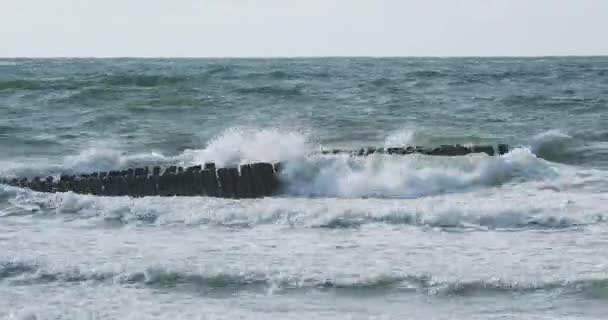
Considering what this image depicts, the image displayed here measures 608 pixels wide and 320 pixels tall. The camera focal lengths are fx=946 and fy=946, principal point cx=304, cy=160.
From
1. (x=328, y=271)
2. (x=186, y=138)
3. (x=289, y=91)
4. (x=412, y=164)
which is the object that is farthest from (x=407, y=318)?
(x=289, y=91)

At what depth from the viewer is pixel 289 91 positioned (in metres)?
29.1

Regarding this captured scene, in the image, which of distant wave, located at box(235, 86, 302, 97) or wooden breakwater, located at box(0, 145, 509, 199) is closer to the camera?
wooden breakwater, located at box(0, 145, 509, 199)

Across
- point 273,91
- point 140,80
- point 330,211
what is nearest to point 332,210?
point 330,211

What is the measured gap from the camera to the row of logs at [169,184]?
36.8 ft

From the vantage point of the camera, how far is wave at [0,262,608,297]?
678 cm

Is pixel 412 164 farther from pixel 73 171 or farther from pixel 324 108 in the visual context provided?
pixel 324 108

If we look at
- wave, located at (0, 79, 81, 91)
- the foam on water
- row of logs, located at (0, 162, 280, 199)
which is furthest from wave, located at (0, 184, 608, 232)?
wave, located at (0, 79, 81, 91)

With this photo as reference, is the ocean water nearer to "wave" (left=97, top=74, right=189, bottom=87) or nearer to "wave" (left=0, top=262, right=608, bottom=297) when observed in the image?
"wave" (left=0, top=262, right=608, bottom=297)

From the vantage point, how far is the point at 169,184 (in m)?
11.2

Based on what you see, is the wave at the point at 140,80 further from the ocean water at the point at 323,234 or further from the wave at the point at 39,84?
the ocean water at the point at 323,234

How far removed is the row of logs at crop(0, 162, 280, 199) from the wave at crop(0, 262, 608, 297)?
3.79 metres

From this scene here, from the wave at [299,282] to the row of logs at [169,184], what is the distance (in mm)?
3790

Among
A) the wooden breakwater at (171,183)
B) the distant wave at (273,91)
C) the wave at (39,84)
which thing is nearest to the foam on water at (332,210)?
the wooden breakwater at (171,183)

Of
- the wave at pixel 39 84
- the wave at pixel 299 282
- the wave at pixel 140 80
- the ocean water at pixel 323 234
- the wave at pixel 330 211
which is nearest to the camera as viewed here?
the ocean water at pixel 323 234
